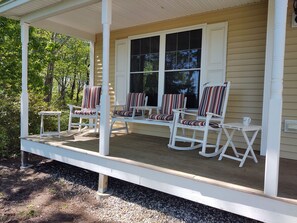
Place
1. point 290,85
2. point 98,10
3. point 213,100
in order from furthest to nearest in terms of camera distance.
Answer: point 98,10 < point 213,100 < point 290,85

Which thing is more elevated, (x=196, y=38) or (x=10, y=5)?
(x=10, y=5)

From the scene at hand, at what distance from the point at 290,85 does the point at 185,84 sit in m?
1.73

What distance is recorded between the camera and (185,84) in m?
4.43

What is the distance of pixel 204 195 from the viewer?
7.27ft

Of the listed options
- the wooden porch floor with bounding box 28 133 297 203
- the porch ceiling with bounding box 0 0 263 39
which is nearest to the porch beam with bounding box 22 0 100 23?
the porch ceiling with bounding box 0 0 263 39

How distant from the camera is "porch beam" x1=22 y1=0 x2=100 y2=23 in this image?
3394mm

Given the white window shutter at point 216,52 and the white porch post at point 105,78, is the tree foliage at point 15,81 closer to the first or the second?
the white porch post at point 105,78

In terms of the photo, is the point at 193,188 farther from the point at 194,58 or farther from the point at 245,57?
the point at 194,58

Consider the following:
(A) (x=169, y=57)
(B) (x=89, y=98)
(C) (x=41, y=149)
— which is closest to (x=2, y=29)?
(B) (x=89, y=98)

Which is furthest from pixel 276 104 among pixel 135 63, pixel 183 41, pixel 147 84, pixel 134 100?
pixel 135 63

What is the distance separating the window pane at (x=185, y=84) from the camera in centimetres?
429

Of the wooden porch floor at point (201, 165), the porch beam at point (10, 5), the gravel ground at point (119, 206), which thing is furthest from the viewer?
the porch beam at point (10, 5)

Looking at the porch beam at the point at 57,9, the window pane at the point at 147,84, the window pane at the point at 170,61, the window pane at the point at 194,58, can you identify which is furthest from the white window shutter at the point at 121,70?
the porch beam at the point at 57,9

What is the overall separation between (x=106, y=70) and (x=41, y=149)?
6.33ft
